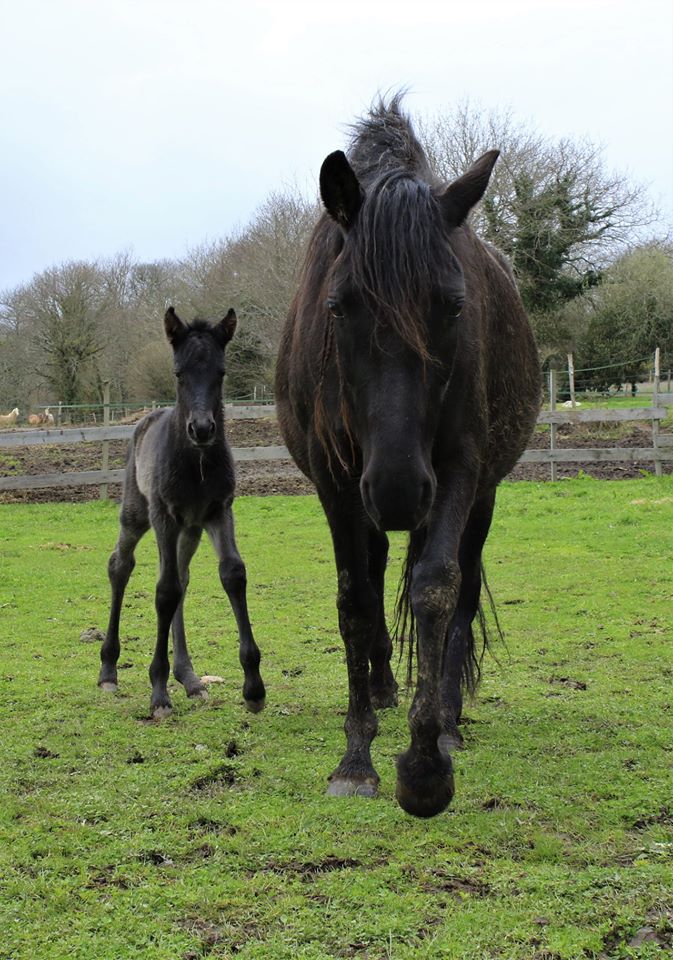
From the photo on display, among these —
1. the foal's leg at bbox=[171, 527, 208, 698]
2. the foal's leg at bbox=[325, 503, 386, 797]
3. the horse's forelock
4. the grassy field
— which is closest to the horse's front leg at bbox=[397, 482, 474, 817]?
the grassy field

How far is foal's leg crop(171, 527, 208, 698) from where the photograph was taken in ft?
19.2

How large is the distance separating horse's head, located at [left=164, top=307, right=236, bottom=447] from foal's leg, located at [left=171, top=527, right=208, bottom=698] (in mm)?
810

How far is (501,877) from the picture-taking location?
114 inches

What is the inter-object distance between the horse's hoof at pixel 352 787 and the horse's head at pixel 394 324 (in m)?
1.37

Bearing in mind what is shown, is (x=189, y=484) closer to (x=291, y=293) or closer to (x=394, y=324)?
(x=394, y=324)

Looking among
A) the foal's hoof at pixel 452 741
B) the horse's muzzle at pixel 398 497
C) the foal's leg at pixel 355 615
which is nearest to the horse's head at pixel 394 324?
the horse's muzzle at pixel 398 497

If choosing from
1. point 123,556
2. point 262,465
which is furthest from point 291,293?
point 123,556

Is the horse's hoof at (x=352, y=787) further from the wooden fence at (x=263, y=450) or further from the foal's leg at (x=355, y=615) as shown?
the wooden fence at (x=263, y=450)

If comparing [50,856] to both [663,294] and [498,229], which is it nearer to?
[498,229]

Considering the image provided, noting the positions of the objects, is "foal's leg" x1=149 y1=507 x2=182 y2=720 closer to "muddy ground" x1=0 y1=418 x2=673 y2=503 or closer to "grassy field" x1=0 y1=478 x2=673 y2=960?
"grassy field" x1=0 y1=478 x2=673 y2=960

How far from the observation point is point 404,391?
3057 mm

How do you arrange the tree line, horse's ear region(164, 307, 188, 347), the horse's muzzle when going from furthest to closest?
the tree line
horse's ear region(164, 307, 188, 347)
the horse's muzzle

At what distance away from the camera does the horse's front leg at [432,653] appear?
3.04 meters

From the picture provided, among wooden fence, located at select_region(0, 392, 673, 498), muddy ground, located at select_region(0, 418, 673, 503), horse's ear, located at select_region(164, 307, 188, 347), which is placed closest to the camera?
horse's ear, located at select_region(164, 307, 188, 347)
